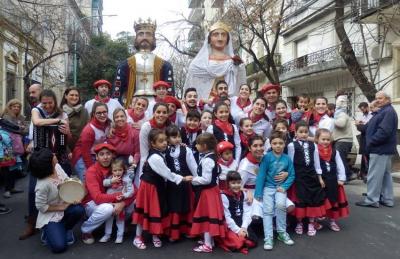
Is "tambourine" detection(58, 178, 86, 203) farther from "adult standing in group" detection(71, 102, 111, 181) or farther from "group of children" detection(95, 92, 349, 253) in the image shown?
"adult standing in group" detection(71, 102, 111, 181)

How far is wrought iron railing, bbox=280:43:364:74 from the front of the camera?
52.0 feet

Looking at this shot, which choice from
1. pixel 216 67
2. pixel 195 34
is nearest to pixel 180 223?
pixel 216 67

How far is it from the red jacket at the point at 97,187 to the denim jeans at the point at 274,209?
4.79ft

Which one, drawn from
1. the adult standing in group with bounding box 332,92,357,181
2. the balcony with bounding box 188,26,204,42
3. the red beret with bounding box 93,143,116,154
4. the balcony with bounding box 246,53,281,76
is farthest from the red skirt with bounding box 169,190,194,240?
the balcony with bounding box 246,53,281,76

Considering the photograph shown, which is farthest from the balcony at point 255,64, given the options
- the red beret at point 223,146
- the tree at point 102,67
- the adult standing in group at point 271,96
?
the red beret at point 223,146

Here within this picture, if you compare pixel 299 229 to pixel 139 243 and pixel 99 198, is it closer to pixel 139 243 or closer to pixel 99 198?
pixel 139 243

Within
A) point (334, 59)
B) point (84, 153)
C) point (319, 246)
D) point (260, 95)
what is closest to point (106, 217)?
point (84, 153)

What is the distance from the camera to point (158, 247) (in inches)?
171

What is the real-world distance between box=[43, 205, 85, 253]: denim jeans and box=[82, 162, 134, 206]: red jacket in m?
0.19

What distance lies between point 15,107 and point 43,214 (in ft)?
11.3

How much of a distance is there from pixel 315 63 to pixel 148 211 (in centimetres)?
1629

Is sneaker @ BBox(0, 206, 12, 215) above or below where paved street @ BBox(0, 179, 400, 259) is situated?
above

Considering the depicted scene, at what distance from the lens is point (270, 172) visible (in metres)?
4.64

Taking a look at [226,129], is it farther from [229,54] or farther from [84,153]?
[229,54]
